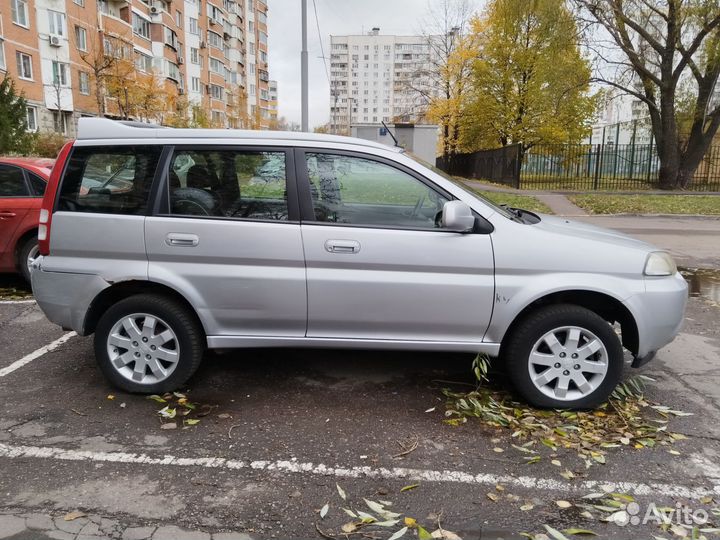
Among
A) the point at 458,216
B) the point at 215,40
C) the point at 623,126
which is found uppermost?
the point at 215,40

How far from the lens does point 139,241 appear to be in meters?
3.96

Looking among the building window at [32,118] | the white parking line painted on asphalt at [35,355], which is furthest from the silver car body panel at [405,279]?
the building window at [32,118]

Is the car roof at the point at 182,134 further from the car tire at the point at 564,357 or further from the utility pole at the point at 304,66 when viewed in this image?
the utility pole at the point at 304,66

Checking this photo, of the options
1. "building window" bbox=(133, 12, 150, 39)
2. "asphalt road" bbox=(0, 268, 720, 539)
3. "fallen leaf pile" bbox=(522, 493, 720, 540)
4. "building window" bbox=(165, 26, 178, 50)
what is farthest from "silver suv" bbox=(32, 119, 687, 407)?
"building window" bbox=(165, 26, 178, 50)

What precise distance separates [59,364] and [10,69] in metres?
33.8

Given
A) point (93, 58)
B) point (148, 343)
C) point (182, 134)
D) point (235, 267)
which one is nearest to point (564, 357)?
point (235, 267)

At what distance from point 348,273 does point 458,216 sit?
2.72 ft

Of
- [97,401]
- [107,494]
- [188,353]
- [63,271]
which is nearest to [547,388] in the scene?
[188,353]

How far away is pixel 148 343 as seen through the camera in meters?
4.07

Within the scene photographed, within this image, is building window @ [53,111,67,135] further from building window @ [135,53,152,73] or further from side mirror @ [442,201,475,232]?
side mirror @ [442,201,475,232]

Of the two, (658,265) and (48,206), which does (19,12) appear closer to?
(48,206)

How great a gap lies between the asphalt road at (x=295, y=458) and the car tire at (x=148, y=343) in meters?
0.18

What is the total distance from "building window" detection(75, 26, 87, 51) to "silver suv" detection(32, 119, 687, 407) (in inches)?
1547

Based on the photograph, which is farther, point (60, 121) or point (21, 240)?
point (60, 121)
